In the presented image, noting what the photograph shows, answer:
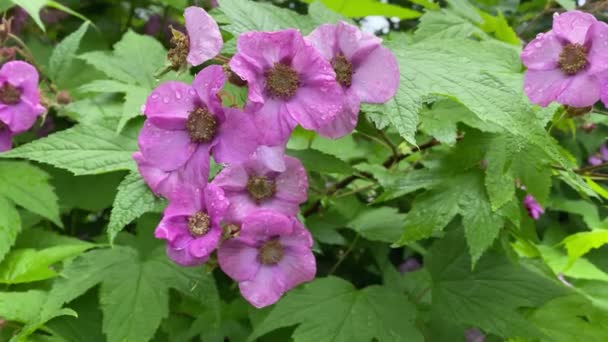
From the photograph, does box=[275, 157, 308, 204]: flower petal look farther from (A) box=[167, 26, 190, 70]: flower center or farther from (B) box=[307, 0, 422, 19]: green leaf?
(B) box=[307, 0, 422, 19]: green leaf

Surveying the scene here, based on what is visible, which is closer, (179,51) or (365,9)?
(179,51)

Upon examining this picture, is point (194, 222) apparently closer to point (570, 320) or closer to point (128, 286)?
point (128, 286)

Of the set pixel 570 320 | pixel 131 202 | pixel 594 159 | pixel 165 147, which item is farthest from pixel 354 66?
pixel 594 159

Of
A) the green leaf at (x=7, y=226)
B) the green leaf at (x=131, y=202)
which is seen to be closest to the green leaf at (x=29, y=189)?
the green leaf at (x=7, y=226)

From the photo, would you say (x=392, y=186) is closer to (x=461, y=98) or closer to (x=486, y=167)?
(x=486, y=167)

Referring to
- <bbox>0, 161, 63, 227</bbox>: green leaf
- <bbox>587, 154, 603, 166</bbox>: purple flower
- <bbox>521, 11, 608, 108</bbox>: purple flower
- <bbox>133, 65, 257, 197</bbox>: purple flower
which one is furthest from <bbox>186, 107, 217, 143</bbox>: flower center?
<bbox>587, 154, 603, 166</bbox>: purple flower

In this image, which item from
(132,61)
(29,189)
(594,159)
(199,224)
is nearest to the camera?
(199,224)

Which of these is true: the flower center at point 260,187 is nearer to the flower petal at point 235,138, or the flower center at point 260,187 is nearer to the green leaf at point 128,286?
the flower petal at point 235,138
